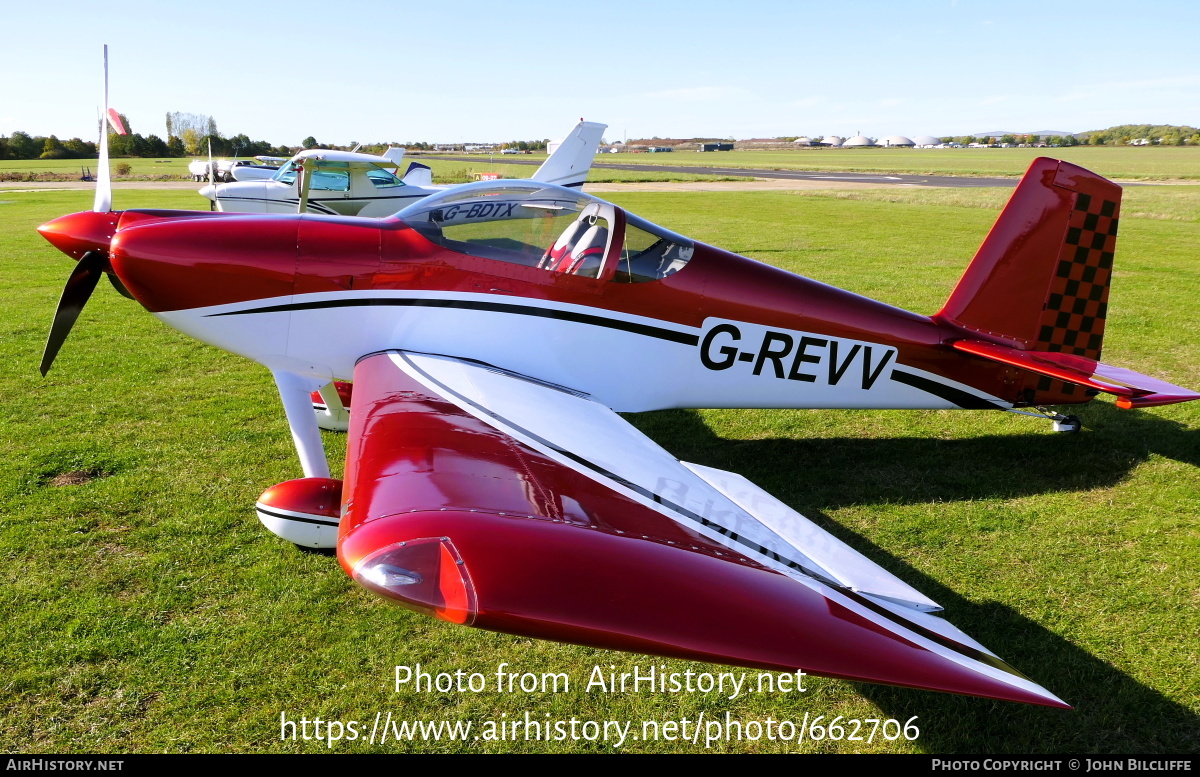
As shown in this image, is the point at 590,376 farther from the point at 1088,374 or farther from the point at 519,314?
the point at 1088,374

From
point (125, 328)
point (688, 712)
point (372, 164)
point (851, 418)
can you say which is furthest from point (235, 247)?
point (372, 164)

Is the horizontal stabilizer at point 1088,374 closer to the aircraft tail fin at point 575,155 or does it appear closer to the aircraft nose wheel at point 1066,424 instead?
the aircraft nose wheel at point 1066,424

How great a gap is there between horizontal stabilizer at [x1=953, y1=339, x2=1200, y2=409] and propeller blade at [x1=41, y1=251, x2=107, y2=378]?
5.67 m

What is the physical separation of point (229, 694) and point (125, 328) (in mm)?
7458

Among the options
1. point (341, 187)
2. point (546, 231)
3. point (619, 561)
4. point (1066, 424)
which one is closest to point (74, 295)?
point (546, 231)

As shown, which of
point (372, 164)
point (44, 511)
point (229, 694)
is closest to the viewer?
point (229, 694)

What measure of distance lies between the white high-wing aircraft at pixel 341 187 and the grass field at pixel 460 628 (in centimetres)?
949

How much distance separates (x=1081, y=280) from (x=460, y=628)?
16.3ft

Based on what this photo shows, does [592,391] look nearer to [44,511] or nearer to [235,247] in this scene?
[235,247]

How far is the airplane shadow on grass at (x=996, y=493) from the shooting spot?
2965 millimetres

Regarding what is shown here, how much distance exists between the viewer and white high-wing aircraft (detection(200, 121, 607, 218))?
16422mm
